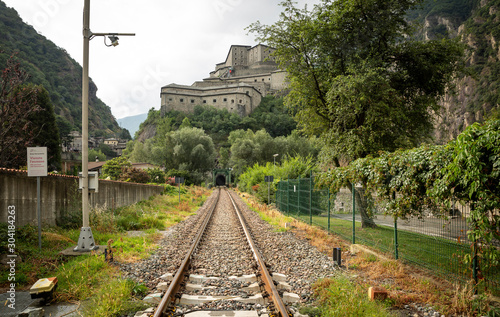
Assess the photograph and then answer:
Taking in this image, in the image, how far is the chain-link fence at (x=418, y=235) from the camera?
4.79m

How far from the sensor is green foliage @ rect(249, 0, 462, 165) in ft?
37.2

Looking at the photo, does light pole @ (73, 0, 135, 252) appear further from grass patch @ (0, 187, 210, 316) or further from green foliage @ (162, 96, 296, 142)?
green foliage @ (162, 96, 296, 142)

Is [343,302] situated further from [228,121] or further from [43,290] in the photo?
[228,121]

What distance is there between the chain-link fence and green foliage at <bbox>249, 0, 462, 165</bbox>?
2.70 metres

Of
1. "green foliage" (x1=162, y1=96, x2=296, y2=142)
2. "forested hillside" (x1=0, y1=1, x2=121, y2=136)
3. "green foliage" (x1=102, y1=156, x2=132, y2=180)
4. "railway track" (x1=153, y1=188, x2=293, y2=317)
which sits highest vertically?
"forested hillside" (x1=0, y1=1, x2=121, y2=136)

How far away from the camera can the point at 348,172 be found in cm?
916

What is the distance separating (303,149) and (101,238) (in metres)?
57.2

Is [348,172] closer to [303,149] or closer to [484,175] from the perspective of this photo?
[484,175]

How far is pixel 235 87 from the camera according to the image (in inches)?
4286

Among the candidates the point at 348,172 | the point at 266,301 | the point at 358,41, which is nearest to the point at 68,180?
the point at 266,301

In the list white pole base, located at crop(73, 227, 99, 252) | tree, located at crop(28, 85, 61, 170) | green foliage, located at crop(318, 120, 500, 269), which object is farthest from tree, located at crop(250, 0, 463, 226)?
tree, located at crop(28, 85, 61, 170)

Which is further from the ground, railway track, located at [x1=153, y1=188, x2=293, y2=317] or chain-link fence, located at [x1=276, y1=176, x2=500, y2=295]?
chain-link fence, located at [x1=276, y1=176, x2=500, y2=295]

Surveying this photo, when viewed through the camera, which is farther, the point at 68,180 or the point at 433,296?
the point at 68,180

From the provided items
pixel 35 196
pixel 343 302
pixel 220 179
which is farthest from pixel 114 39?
pixel 220 179
